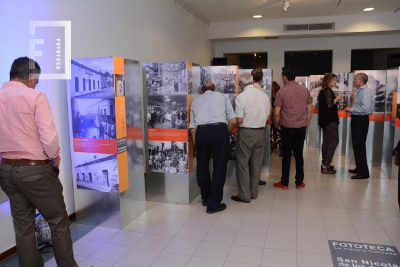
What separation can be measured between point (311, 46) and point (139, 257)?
→ 28.9 feet


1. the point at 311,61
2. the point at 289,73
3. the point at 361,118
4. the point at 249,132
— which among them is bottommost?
the point at 249,132

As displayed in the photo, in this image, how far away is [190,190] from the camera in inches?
178

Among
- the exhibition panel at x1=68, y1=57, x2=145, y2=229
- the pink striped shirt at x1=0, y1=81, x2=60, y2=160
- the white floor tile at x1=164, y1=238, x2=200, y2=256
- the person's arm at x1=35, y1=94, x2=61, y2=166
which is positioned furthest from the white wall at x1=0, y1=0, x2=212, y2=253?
the white floor tile at x1=164, y1=238, x2=200, y2=256

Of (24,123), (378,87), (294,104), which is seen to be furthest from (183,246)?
(378,87)

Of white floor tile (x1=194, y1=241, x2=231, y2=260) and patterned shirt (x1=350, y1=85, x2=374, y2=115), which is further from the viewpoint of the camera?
patterned shirt (x1=350, y1=85, x2=374, y2=115)

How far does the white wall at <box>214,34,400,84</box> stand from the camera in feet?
31.4

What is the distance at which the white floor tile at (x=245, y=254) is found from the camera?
2996mm

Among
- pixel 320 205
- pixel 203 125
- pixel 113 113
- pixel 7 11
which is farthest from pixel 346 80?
pixel 7 11

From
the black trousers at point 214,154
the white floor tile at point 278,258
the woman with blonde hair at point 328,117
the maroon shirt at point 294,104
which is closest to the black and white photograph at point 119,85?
the black trousers at point 214,154

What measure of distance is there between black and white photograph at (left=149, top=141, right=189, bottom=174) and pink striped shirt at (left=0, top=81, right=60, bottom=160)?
2101 mm

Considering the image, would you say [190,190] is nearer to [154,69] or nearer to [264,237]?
[264,237]

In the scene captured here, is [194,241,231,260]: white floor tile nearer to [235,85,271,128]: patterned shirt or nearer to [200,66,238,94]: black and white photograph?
[235,85,271,128]: patterned shirt

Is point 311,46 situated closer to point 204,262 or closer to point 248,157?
point 248,157

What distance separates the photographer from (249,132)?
4.38 meters
